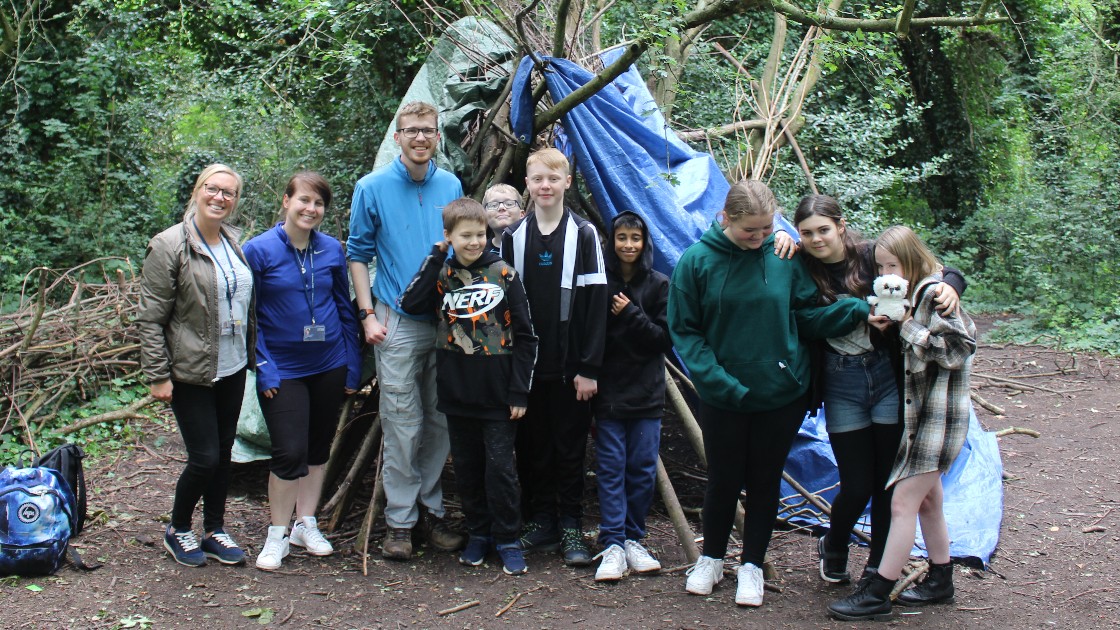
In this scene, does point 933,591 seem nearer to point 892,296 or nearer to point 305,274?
point 892,296

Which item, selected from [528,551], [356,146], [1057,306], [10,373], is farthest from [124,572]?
[1057,306]

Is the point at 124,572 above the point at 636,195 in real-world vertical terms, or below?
below

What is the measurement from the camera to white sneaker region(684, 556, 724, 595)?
357 cm

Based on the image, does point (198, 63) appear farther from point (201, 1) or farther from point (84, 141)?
point (84, 141)

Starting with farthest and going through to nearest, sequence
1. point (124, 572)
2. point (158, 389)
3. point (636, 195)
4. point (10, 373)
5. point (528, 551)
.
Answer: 1. point (10, 373)
2. point (636, 195)
3. point (528, 551)
4. point (124, 572)
5. point (158, 389)

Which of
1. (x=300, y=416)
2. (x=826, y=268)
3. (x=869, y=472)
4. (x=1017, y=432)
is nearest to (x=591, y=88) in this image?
(x=826, y=268)

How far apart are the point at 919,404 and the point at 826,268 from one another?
0.59 m

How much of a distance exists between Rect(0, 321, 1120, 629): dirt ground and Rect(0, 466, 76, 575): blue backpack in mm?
65

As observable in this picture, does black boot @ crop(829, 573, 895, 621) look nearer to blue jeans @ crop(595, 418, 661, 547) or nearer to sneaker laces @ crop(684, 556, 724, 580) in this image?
sneaker laces @ crop(684, 556, 724, 580)

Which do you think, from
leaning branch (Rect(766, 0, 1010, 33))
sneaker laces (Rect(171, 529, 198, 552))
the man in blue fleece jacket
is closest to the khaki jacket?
the man in blue fleece jacket

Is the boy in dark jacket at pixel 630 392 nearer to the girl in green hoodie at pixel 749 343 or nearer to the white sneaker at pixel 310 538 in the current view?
the girl in green hoodie at pixel 749 343

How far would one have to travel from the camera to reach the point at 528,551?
401 centimetres

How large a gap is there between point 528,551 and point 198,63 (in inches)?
346

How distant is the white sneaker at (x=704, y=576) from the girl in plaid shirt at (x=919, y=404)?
436 mm
